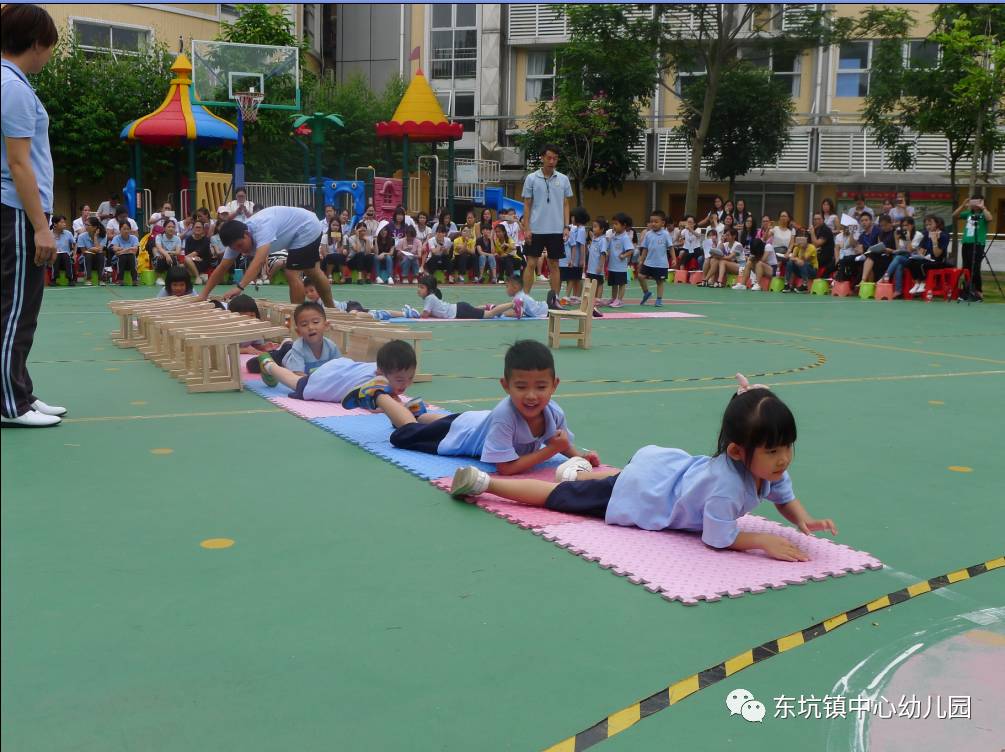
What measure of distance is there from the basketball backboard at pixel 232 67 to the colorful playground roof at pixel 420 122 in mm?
2441

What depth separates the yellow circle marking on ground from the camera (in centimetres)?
323

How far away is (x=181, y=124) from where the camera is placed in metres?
23.1

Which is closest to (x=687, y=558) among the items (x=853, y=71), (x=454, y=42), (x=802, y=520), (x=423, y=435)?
(x=802, y=520)

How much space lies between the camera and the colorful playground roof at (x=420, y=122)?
25.1 meters

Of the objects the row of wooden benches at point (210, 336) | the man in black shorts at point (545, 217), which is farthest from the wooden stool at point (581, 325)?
the man in black shorts at point (545, 217)

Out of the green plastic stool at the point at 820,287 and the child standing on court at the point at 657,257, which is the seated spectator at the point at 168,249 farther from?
the green plastic stool at the point at 820,287

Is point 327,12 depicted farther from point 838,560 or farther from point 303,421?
point 838,560

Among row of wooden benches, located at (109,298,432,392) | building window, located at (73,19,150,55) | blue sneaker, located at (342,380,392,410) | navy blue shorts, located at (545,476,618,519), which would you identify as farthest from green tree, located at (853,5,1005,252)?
building window, located at (73,19,150,55)

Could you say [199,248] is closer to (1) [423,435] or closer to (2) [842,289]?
(2) [842,289]

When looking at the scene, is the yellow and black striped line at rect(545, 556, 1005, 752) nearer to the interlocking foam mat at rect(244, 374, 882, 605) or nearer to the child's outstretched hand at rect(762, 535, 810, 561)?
the interlocking foam mat at rect(244, 374, 882, 605)

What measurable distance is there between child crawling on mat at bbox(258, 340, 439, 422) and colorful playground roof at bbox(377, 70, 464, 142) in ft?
63.6

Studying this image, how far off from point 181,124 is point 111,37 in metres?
9.03

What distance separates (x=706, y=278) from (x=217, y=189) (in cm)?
1077

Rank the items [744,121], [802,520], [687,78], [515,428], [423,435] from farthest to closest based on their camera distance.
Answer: [687,78] < [744,121] < [423,435] < [515,428] < [802,520]
